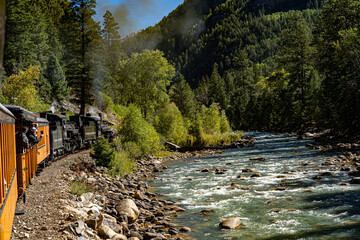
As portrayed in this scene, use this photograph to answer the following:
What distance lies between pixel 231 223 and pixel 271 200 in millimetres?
4082

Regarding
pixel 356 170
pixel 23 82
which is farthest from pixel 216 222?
pixel 23 82

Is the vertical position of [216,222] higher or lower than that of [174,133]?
lower

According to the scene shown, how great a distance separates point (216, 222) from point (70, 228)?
603cm

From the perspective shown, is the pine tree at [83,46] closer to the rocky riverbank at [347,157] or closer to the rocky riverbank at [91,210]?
the rocky riverbank at [91,210]

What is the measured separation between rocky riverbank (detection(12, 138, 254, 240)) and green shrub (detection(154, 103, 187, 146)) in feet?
73.3

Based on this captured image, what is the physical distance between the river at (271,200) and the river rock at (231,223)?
23 cm

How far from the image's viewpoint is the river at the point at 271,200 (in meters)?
11.0

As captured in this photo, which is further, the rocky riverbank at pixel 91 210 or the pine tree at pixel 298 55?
the pine tree at pixel 298 55

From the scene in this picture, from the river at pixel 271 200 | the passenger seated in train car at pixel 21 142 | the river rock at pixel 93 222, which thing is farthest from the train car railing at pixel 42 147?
the river at pixel 271 200

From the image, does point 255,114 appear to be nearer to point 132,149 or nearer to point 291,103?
point 291,103

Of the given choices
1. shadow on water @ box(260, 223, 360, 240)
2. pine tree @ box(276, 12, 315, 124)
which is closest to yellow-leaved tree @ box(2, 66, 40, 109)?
shadow on water @ box(260, 223, 360, 240)

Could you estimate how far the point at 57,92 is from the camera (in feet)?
162

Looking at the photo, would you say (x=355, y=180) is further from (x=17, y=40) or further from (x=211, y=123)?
(x=17, y=40)

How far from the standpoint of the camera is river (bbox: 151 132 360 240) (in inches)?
432
